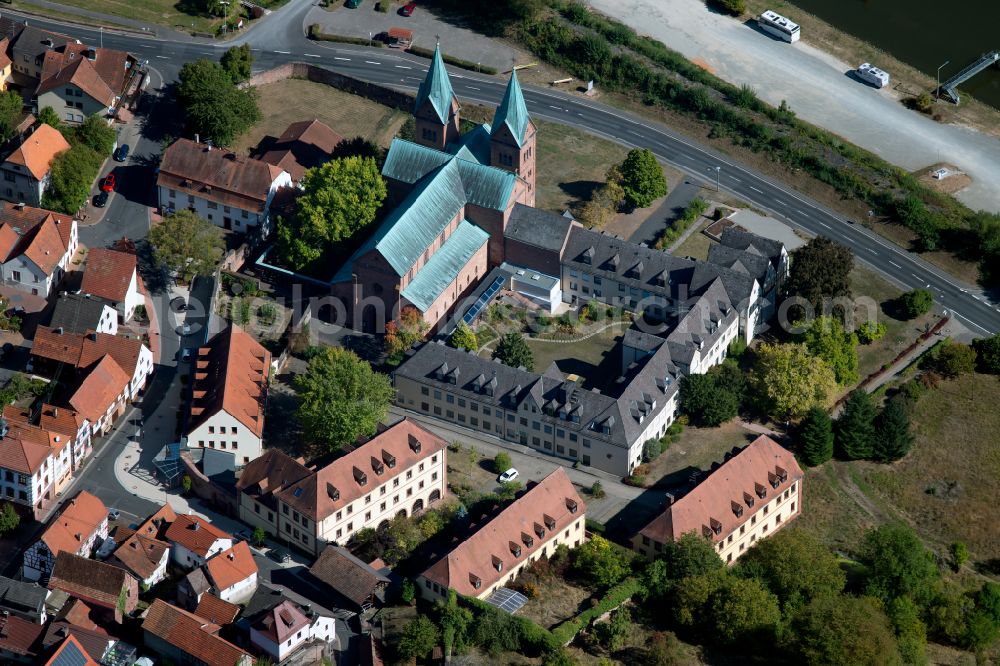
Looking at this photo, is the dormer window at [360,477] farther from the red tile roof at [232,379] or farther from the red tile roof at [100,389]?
the red tile roof at [100,389]

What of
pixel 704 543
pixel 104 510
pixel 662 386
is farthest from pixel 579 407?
pixel 104 510

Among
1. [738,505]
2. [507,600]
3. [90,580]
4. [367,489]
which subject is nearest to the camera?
Result: [90,580]

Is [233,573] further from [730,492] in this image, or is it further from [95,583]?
[730,492]

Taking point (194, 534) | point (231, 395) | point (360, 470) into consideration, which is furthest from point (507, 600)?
point (231, 395)

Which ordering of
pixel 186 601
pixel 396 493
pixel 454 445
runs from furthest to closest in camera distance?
pixel 454 445, pixel 396 493, pixel 186 601

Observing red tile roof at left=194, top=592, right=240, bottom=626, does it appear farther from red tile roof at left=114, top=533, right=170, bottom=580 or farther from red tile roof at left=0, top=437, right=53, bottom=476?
red tile roof at left=0, top=437, right=53, bottom=476

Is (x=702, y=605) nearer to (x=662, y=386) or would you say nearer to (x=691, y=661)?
(x=691, y=661)
